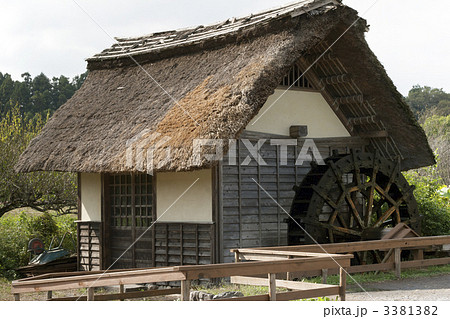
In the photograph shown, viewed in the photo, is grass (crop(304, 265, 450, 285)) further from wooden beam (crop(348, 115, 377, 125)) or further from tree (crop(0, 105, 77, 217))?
tree (crop(0, 105, 77, 217))

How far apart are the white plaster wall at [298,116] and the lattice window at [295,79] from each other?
5.3 inches

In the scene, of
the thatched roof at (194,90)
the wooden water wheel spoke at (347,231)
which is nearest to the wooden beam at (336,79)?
the thatched roof at (194,90)

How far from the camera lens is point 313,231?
11305mm

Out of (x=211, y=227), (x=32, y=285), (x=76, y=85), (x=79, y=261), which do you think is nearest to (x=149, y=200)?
(x=211, y=227)

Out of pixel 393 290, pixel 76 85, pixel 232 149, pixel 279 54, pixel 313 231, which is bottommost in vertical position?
pixel 393 290

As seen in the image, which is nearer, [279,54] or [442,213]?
[279,54]

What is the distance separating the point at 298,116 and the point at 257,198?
1.97 metres

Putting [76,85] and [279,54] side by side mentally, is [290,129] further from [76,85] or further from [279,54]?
[76,85]

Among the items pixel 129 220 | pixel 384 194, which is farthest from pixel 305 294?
pixel 384 194

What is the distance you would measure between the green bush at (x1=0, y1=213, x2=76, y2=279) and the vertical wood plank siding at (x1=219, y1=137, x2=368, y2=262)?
6251mm

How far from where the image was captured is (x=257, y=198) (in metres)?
11.5

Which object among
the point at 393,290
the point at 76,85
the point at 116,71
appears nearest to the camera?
the point at 393,290

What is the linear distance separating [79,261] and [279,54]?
21.0 feet

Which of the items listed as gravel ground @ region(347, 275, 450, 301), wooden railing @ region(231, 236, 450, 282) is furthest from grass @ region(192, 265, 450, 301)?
gravel ground @ region(347, 275, 450, 301)
